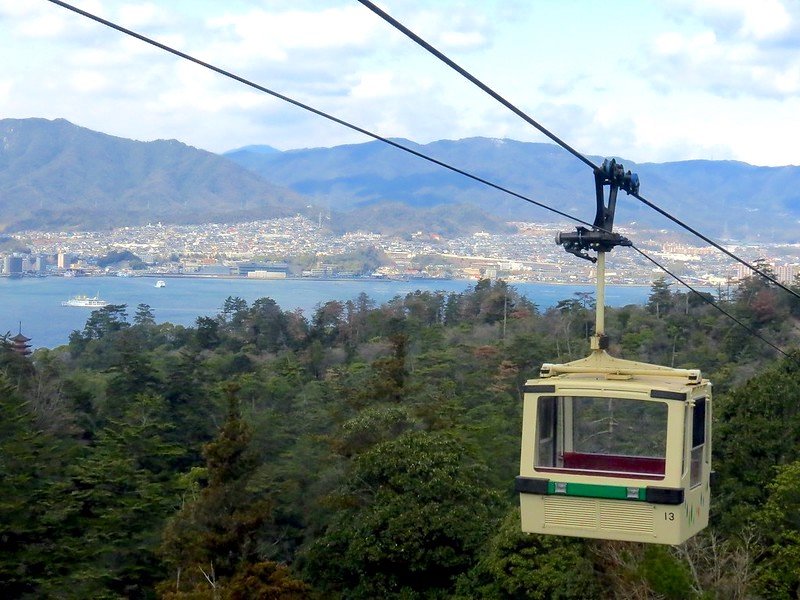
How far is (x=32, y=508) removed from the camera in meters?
14.6

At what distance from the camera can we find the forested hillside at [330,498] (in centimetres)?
1258

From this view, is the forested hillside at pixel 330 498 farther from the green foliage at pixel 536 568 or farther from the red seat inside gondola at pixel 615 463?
the red seat inside gondola at pixel 615 463

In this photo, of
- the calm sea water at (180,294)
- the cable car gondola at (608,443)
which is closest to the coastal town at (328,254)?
the calm sea water at (180,294)

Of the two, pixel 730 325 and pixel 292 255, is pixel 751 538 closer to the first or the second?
pixel 730 325

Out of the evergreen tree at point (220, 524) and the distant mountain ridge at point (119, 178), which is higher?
Result: the distant mountain ridge at point (119, 178)

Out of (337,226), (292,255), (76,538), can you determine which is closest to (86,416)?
(76,538)

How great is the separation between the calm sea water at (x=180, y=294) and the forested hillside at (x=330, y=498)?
3896 centimetres

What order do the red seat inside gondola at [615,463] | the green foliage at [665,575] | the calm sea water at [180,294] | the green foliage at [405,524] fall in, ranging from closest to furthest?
1. the red seat inside gondola at [615,463]
2. the green foliage at [665,575]
3. the green foliage at [405,524]
4. the calm sea water at [180,294]

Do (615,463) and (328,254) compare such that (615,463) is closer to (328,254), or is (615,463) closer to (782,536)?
(782,536)

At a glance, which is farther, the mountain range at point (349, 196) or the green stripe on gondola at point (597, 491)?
the mountain range at point (349, 196)

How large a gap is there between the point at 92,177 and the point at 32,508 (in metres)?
141

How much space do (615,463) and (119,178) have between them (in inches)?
6051

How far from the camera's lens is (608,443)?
5895mm

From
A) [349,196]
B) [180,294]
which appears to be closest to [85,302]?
[180,294]
